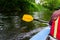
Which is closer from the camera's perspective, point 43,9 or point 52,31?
point 52,31

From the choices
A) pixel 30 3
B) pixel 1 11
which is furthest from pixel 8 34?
pixel 30 3

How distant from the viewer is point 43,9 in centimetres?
1410

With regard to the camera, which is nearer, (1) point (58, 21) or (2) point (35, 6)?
(1) point (58, 21)

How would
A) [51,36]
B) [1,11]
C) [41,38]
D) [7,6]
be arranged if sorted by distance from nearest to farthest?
[51,36]
[41,38]
[1,11]
[7,6]

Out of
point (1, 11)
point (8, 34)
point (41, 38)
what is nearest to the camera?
point (41, 38)

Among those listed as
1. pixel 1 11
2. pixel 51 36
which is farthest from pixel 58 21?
pixel 1 11

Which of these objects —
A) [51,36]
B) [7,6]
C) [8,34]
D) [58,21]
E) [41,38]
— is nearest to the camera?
[58,21]

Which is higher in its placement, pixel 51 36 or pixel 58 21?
pixel 58 21

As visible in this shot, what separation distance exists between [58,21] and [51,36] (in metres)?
0.30

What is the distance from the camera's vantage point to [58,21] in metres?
2.60

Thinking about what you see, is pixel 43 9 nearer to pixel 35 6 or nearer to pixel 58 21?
pixel 35 6

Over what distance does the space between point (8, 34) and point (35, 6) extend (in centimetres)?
720

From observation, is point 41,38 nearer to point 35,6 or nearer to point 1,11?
point 1,11

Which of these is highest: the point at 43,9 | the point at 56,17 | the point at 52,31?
the point at 56,17
